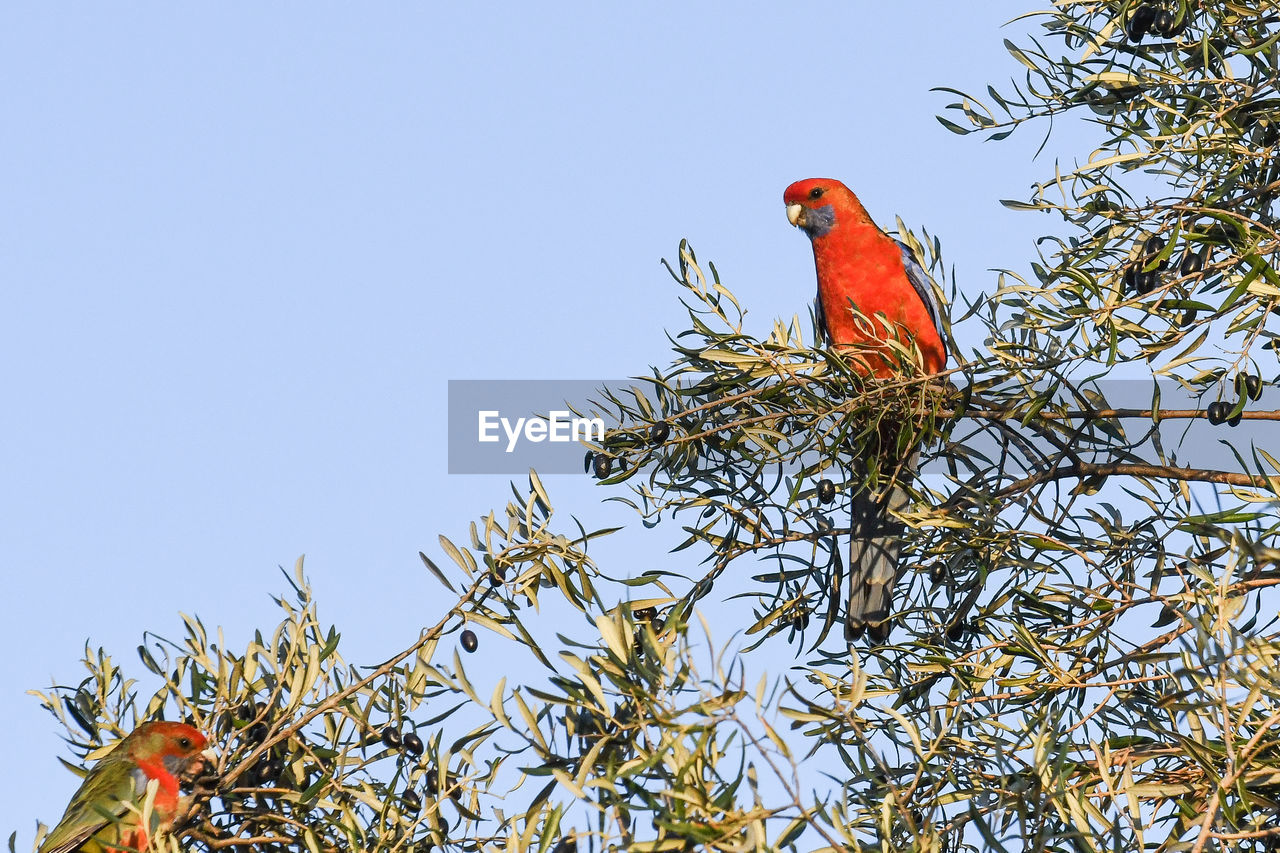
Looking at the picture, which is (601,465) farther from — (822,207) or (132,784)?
(822,207)

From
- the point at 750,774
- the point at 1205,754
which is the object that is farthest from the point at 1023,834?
the point at 750,774

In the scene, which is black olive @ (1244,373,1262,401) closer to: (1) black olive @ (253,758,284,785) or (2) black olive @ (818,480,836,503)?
(2) black olive @ (818,480,836,503)

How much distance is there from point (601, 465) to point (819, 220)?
2.18m

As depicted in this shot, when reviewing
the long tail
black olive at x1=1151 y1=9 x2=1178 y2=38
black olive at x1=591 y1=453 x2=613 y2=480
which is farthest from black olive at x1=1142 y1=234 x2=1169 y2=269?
black olive at x1=591 y1=453 x2=613 y2=480

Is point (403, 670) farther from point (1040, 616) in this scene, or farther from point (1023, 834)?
point (1040, 616)

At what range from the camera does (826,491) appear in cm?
323

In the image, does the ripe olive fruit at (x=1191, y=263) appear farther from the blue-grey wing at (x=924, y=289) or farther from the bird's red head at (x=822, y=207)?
the bird's red head at (x=822, y=207)

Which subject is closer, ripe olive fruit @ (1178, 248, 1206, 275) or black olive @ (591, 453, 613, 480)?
ripe olive fruit @ (1178, 248, 1206, 275)

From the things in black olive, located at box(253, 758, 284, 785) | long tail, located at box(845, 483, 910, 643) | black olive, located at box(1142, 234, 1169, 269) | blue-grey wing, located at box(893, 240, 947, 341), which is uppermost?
blue-grey wing, located at box(893, 240, 947, 341)

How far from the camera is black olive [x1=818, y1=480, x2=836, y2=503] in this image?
3.23 metres

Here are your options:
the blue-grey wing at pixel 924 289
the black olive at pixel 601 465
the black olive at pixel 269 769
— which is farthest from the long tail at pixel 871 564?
the black olive at pixel 269 769

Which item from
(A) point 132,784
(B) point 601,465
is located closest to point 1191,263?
(B) point 601,465

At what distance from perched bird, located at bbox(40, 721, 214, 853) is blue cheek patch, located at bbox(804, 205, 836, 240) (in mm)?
2854

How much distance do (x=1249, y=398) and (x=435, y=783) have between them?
1764 mm
